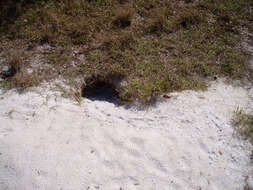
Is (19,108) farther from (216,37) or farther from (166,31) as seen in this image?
(216,37)

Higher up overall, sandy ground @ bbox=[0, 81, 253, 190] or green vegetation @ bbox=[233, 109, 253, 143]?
green vegetation @ bbox=[233, 109, 253, 143]

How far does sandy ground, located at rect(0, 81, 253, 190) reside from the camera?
2.92m

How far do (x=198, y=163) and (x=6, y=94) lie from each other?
310cm

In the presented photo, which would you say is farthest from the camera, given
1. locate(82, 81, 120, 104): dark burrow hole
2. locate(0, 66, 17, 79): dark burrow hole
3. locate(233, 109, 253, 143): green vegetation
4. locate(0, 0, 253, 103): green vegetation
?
locate(0, 66, 17, 79): dark burrow hole

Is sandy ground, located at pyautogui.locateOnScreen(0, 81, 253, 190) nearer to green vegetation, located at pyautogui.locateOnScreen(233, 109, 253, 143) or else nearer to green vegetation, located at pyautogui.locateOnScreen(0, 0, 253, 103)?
green vegetation, located at pyautogui.locateOnScreen(233, 109, 253, 143)

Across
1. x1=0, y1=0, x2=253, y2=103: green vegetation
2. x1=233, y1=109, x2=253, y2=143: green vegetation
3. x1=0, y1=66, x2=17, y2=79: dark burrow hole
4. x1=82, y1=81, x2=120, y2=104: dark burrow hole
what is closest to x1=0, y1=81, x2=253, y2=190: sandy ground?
x1=233, y1=109, x2=253, y2=143: green vegetation

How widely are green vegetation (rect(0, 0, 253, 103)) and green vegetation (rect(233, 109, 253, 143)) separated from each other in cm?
81

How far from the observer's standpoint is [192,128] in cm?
343

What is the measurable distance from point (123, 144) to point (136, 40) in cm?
231

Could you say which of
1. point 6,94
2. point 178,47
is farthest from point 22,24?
point 178,47

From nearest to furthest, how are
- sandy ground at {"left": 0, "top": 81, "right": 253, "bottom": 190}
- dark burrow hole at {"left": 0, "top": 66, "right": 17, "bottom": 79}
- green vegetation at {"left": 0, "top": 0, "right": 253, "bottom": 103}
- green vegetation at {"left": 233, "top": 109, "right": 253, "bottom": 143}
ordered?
sandy ground at {"left": 0, "top": 81, "right": 253, "bottom": 190} < green vegetation at {"left": 233, "top": 109, "right": 253, "bottom": 143} < green vegetation at {"left": 0, "top": 0, "right": 253, "bottom": 103} < dark burrow hole at {"left": 0, "top": 66, "right": 17, "bottom": 79}

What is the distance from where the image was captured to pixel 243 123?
345 centimetres

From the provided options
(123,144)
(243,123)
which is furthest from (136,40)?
(243,123)

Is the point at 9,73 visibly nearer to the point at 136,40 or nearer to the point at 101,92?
the point at 101,92
